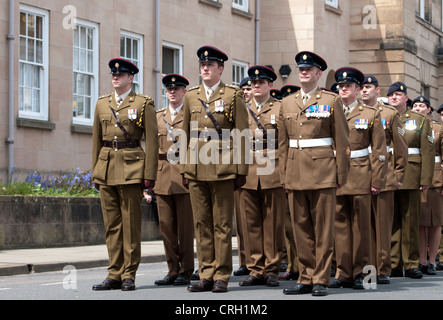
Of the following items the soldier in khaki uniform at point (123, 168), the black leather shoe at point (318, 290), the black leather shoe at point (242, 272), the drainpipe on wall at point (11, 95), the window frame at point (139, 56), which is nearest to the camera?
the black leather shoe at point (318, 290)

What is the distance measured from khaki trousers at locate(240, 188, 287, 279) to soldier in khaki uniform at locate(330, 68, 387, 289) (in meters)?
0.72

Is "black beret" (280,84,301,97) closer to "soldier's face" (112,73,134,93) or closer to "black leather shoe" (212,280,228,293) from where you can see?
"soldier's face" (112,73,134,93)

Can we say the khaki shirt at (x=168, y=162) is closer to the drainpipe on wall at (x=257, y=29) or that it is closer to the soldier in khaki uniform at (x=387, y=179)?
the soldier in khaki uniform at (x=387, y=179)

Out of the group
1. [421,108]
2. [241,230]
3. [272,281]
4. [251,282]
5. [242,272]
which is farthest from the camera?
[421,108]

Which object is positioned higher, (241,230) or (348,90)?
(348,90)

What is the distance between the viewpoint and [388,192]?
12516 mm

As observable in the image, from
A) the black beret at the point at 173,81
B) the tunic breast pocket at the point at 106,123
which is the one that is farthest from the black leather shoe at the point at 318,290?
the black beret at the point at 173,81

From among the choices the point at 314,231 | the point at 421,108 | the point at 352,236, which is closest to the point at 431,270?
the point at 421,108

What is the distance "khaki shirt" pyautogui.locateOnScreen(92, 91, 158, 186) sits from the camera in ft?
36.0

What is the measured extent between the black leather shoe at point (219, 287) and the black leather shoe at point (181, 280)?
1.09 m

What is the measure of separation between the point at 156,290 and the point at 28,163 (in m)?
9.82

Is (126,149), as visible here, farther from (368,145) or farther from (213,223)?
(368,145)

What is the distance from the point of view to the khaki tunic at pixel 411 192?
43.2 feet

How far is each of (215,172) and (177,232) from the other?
1.53m
